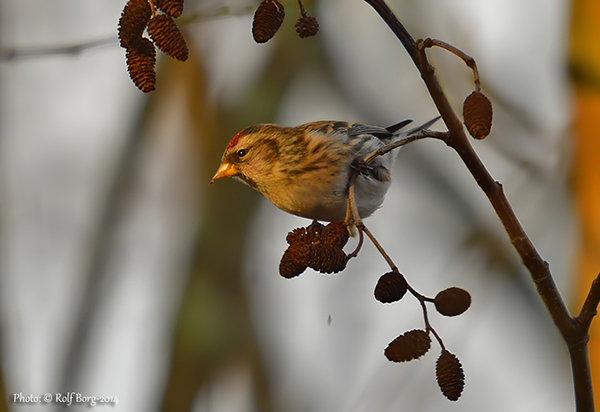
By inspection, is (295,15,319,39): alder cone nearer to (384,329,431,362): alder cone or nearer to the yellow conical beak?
(384,329,431,362): alder cone

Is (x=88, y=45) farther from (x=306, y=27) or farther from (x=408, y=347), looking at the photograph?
(x=408, y=347)

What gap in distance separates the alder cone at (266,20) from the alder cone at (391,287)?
0.38m

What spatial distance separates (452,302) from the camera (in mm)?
827

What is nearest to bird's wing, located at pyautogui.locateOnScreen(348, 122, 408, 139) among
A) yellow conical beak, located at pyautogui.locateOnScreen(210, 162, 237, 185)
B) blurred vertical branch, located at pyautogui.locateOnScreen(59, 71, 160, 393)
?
yellow conical beak, located at pyautogui.locateOnScreen(210, 162, 237, 185)

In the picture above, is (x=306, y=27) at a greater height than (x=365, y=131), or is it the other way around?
(x=365, y=131)

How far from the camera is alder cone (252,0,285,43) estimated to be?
862 millimetres

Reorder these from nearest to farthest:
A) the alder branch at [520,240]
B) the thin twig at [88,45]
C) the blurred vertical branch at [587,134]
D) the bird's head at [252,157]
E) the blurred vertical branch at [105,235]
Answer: the alder branch at [520,240], the bird's head at [252,157], the thin twig at [88,45], the blurred vertical branch at [587,134], the blurred vertical branch at [105,235]

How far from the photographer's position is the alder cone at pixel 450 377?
817 mm

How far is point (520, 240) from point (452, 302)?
125mm

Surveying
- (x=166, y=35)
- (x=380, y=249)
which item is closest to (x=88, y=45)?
(x=166, y=35)

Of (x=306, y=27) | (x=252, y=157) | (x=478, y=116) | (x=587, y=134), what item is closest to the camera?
(x=478, y=116)

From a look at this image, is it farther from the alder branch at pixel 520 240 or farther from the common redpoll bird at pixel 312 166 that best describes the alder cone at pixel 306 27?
the common redpoll bird at pixel 312 166

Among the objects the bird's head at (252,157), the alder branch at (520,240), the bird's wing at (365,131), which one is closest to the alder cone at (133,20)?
the alder branch at (520,240)

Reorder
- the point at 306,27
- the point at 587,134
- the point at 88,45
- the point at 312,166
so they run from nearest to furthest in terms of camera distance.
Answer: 1. the point at 306,27
2. the point at 312,166
3. the point at 88,45
4. the point at 587,134
